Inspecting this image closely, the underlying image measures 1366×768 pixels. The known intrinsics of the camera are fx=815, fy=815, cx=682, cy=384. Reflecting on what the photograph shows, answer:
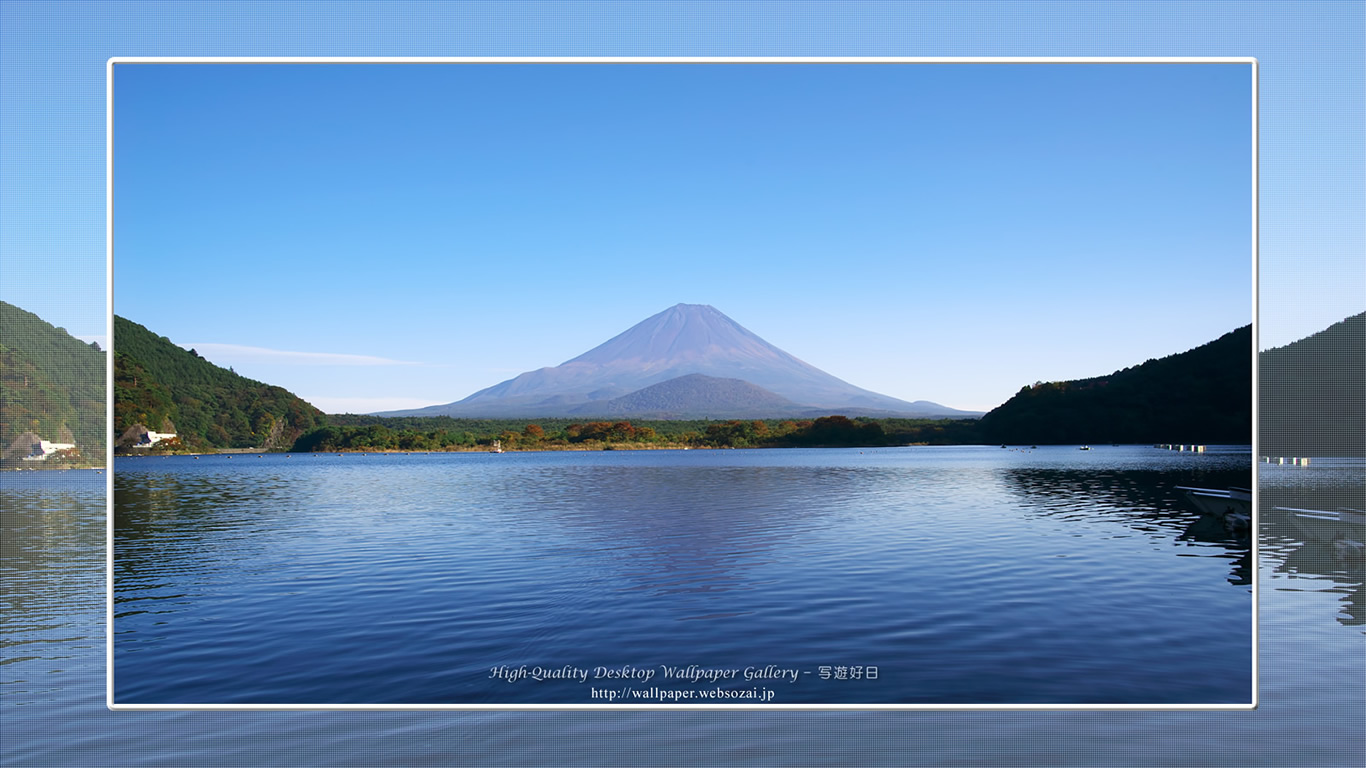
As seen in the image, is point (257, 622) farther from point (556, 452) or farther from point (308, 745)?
point (556, 452)

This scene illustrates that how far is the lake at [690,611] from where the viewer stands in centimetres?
677

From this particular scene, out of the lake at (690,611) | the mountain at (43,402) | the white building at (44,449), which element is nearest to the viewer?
the lake at (690,611)

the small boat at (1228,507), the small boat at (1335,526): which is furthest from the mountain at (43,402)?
the small boat at (1335,526)

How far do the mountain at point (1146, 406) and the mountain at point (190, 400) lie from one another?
1510 centimetres

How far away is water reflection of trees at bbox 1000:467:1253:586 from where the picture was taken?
623 inches

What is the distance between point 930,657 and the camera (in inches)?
289

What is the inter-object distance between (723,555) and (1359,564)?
10186mm

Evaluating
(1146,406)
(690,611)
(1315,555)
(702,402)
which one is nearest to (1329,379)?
(1315,555)

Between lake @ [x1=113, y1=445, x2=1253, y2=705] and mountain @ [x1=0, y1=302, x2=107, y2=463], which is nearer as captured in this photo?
lake @ [x1=113, y1=445, x2=1253, y2=705]

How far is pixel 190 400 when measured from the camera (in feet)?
78.6

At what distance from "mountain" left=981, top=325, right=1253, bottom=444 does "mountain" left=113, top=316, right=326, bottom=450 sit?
1510 centimetres

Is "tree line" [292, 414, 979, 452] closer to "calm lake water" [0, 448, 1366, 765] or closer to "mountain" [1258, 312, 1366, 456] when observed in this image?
"mountain" [1258, 312, 1366, 456]

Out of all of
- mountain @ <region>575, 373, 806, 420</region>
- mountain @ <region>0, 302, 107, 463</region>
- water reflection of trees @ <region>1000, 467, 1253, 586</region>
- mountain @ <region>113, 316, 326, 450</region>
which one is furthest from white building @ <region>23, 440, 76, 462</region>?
water reflection of trees @ <region>1000, 467, 1253, 586</region>

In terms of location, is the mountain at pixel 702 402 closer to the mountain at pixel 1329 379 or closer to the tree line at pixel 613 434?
the tree line at pixel 613 434
